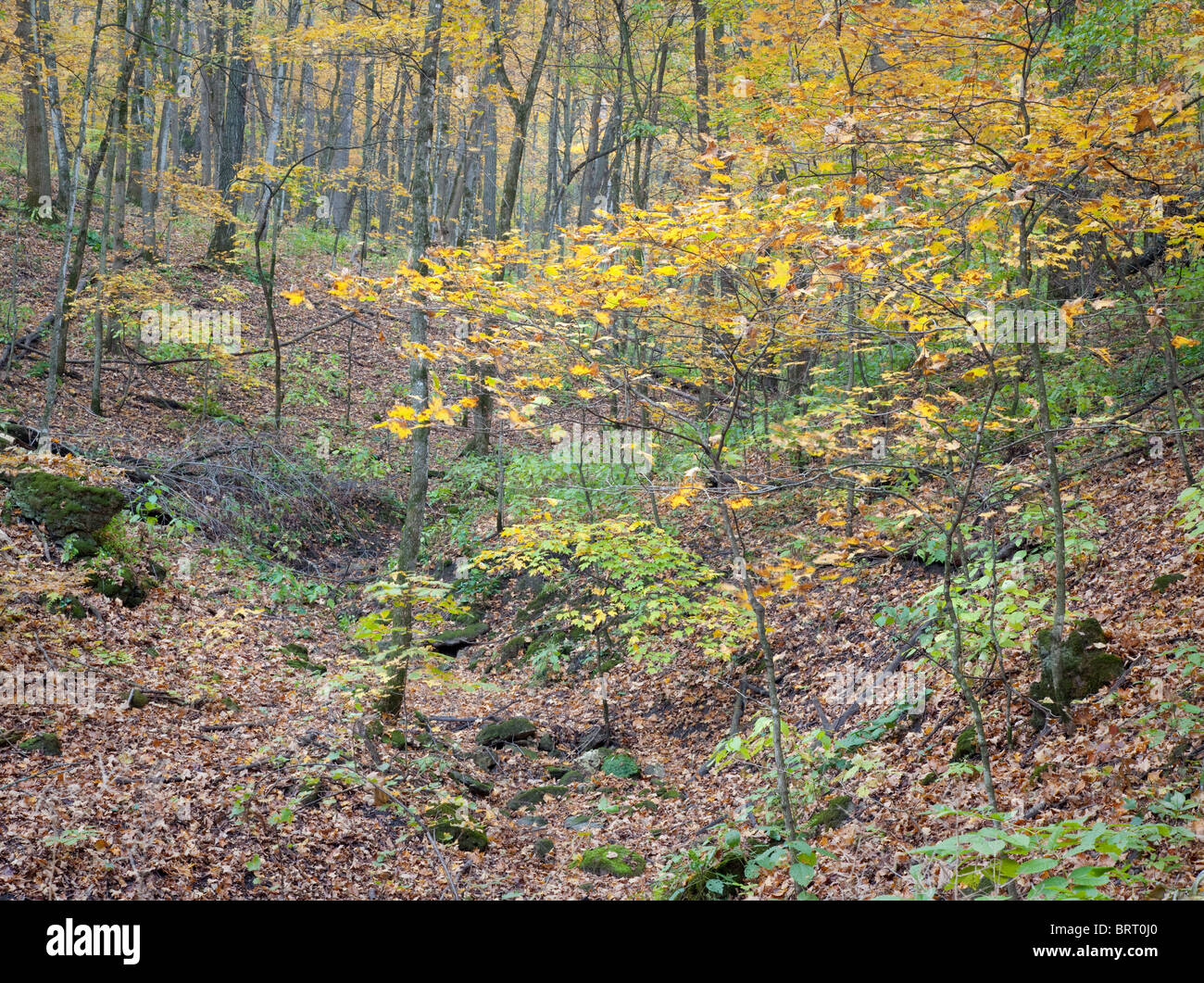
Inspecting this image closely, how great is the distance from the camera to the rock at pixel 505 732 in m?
8.22

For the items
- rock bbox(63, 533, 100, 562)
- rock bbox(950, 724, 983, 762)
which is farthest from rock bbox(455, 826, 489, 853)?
rock bbox(63, 533, 100, 562)

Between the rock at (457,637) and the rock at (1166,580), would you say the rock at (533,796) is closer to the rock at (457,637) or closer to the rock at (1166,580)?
the rock at (457,637)

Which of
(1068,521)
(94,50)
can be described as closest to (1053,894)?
(1068,521)

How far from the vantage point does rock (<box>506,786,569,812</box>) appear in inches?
277

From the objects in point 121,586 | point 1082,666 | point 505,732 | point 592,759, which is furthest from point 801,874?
point 121,586

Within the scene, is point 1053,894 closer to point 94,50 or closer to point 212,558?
point 212,558

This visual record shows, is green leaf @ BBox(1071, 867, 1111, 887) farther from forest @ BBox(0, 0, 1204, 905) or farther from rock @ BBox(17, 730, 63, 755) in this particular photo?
rock @ BBox(17, 730, 63, 755)

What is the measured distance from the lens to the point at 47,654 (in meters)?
6.51

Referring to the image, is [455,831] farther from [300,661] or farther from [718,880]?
[300,661]

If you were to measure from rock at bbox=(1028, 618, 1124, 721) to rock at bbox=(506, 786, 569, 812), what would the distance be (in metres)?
4.28

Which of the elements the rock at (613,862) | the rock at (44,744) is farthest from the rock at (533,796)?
the rock at (44,744)

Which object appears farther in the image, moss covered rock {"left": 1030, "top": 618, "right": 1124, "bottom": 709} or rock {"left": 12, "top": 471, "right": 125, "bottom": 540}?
rock {"left": 12, "top": 471, "right": 125, "bottom": 540}

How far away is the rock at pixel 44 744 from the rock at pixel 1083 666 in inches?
278

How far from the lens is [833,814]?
5.38 m
